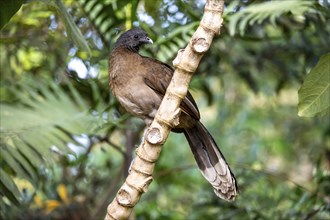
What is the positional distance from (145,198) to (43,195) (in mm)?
777

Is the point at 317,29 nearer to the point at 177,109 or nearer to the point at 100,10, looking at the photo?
the point at 100,10

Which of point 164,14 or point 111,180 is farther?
point 111,180

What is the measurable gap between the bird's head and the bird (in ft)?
0.15

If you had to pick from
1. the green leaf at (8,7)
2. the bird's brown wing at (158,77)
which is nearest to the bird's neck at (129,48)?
the bird's brown wing at (158,77)

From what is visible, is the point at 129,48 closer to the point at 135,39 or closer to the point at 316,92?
the point at 135,39

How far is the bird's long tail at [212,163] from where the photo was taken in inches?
110

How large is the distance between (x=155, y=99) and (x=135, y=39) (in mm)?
345

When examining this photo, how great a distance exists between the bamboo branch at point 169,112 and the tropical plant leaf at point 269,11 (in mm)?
1186

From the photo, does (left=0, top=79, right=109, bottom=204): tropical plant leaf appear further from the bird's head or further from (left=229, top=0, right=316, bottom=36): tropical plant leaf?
(left=229, top=0, right=316, bottom=36): tropical plant leaf

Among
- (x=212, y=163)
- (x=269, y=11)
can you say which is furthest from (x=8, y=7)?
(x=269, y=11)

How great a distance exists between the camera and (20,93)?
152 inches

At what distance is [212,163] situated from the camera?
9.54ft

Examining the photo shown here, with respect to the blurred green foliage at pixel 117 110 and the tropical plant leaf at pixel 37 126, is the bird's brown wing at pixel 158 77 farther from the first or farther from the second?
the tropical plant leaf at pixel 37 126

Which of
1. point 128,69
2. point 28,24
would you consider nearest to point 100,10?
point 28,24
